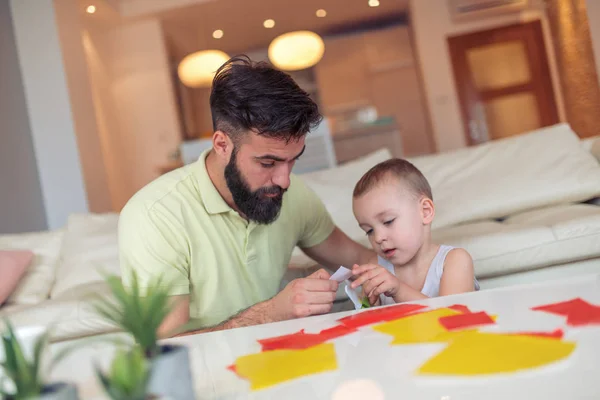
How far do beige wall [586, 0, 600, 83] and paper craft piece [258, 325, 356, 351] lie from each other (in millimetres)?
5193

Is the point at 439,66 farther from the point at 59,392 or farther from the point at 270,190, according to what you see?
the point at 59,392

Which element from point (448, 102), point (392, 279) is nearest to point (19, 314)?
point (392, 279)

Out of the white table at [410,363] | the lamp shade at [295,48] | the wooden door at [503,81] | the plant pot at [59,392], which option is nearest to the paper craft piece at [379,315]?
the white table at [410,363]

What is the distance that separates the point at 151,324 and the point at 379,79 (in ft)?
28.5

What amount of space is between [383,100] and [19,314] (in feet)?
24.0

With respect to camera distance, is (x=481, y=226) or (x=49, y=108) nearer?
(x=481, y=226)

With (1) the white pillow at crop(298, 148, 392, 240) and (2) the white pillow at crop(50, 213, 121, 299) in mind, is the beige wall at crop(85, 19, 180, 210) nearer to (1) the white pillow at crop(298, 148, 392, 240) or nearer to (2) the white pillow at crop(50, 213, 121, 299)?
(2) the white pillow at crop(50, 213, 121, 299)

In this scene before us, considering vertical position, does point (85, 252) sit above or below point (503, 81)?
below

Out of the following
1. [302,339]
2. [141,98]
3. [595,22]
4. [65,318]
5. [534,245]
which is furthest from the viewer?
[141,98]

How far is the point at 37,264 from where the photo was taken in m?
2.75

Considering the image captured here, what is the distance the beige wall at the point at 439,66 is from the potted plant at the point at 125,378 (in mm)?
7228

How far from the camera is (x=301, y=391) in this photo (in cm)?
64

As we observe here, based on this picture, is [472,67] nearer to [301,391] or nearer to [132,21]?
[132,21]

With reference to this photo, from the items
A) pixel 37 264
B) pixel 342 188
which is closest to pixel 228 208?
pixel 342 188
